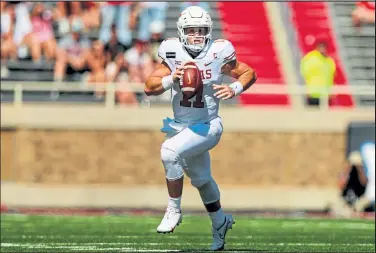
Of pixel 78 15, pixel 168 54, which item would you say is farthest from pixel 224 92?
pixel 78 15

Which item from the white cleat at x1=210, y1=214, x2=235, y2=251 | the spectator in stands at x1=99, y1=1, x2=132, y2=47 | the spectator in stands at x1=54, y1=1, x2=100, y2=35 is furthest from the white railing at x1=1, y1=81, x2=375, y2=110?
the white cleat at x1=210, y1=214, x2=235, y2=251

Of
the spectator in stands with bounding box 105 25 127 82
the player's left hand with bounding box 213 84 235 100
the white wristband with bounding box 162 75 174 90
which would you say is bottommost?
the spectator in stands with bounding box 105 25 127 82

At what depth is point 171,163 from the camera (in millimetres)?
Answer: 9273

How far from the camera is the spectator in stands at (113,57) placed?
750 inches

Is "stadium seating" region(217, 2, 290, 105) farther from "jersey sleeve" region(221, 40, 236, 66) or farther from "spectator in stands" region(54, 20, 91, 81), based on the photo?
"jersey sleeve" region(221, 40, 236, 66)

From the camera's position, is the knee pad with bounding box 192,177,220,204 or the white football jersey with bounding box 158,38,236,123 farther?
the knee pad with bounding box 192,177,220,204

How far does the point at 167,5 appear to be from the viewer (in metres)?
20.9

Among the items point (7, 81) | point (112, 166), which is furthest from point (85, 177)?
point (7, 81)

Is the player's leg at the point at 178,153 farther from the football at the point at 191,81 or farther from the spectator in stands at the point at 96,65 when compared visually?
the spectator in stands at the point at 96,65

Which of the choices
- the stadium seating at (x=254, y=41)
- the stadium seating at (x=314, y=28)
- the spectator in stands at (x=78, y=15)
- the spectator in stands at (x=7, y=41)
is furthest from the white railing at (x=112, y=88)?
the stadium seating at (x=314, y=28)

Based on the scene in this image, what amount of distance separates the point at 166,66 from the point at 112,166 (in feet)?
29.5

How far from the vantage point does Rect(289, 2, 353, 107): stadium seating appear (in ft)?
67.3

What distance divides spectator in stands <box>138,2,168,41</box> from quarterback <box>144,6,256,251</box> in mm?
10255

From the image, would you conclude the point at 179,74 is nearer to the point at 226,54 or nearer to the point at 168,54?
the point at 168,54
